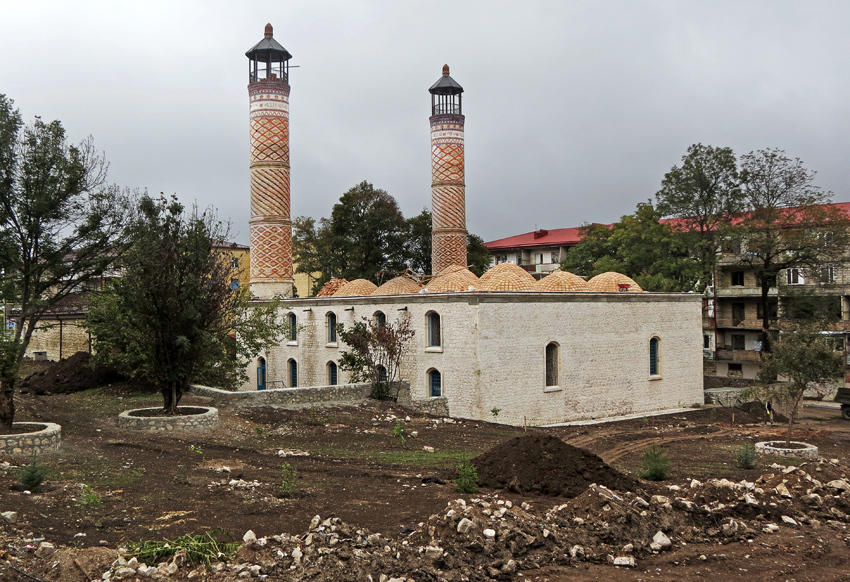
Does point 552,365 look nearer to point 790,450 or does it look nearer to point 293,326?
point 790,450

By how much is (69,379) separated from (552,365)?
15568mm

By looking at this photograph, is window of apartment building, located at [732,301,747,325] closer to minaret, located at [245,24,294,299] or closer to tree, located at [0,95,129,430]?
minaret, located at [245,24,294,299]

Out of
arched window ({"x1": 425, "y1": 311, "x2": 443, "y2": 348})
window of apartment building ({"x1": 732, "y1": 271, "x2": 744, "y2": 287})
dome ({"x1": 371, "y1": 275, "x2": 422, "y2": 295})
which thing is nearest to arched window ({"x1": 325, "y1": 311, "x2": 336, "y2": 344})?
dome ({"x1": 371, "y1": 275, "x2": 422, "y2": 295})

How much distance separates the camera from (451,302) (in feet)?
71.0

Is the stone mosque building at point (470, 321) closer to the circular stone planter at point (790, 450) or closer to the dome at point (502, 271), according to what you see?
the dome at point (502, 271)

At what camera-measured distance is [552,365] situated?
23547mm

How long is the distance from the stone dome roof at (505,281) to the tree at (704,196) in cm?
1241

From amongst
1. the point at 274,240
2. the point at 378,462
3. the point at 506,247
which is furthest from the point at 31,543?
the point at 506,247

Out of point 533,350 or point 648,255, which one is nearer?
point 533,350

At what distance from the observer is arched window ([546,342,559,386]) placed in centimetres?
2344

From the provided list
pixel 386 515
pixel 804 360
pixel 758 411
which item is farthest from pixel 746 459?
pixel 758 411

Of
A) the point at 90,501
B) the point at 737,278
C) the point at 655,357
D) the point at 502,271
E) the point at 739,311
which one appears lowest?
the point at 90,501

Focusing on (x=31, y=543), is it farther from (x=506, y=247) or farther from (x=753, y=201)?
(x=506, y=247)

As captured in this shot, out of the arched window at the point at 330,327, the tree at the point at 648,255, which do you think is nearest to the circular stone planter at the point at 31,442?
the arched window at the point at 330,327
